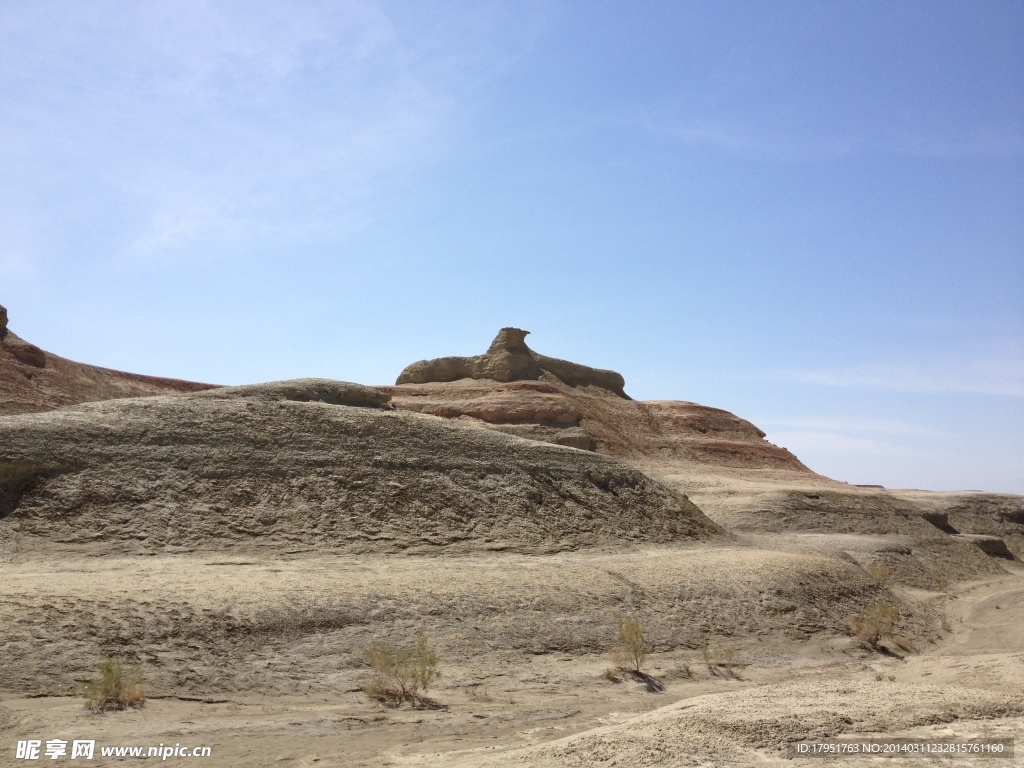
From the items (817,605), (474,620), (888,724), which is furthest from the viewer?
(817,605)

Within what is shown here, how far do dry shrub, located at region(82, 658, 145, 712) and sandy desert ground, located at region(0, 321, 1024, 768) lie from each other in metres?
0.23

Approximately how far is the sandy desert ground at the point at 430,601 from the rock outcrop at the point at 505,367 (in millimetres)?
17810

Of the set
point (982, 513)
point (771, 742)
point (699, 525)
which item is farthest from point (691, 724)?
point (982, 513)

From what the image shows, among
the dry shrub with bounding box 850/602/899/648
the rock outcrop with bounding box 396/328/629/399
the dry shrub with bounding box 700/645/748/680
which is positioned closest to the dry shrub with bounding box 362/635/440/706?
the dry shrub with bounding box 700/645/748/680

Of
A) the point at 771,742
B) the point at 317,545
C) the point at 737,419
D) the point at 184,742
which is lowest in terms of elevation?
the point at 184,742

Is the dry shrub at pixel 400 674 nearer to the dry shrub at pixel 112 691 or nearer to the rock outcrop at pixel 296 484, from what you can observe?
the dry shrub at pixel 112 691

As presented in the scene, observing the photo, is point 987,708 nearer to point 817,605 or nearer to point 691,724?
point 691,724

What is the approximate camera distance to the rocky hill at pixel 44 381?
36562mm

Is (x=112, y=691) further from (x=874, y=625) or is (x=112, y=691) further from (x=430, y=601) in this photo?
(x=874, y=625)

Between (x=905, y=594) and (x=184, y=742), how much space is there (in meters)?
20.9

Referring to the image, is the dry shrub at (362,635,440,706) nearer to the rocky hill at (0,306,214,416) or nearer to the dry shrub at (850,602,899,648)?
the dry shrub at (850,602,899,648)

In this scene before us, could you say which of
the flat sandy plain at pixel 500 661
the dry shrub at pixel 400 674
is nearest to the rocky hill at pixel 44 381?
the flat sandy plain at pixel 500 661

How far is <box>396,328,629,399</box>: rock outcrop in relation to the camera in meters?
47.5

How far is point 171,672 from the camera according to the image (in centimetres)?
1320
